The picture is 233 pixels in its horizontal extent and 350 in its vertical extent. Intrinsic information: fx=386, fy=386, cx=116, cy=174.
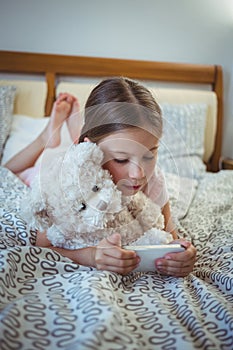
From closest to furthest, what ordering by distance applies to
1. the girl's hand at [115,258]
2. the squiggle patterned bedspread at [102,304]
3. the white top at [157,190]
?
the squiggle patterned bedspread at [102,304] < the girl's hand at [115,258] < the white top at [157,190]

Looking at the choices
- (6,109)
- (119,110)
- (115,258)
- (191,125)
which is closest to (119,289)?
(115,258)

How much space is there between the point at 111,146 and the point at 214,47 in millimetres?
1927

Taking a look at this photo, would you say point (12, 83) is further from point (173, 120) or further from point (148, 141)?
point (148, 141)

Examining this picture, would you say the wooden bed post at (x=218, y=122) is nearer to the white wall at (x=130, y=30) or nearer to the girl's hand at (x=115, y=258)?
the white wall at (x=130, y=30)

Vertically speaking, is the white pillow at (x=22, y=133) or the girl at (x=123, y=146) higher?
the girl at (x=123, y=146)

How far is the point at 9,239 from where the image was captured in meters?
0.98

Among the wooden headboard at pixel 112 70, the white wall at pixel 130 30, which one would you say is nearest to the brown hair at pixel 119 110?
the wooden headboard at pixel 112 70

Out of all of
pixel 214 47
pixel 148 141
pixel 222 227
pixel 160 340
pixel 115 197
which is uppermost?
pixel 214 47

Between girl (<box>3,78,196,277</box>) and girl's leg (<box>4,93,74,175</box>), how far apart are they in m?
0.74

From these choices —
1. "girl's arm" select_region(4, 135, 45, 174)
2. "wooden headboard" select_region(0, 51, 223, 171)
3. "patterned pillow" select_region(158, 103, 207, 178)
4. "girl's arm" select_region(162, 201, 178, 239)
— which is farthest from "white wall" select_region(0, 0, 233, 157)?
"girl's arm" select_region(162, 201, 178, 239)

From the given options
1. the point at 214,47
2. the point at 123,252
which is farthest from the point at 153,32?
the point at 123,252

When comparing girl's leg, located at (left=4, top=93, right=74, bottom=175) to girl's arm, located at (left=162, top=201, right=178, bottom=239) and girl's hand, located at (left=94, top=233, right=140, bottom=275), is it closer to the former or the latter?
girl's arm, located at (left=162, top=201, right=178, bottom=239)

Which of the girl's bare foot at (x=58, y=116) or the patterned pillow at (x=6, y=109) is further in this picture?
the patterned pillow at (x=6, y=109)

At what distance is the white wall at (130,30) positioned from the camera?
84.7 inches
